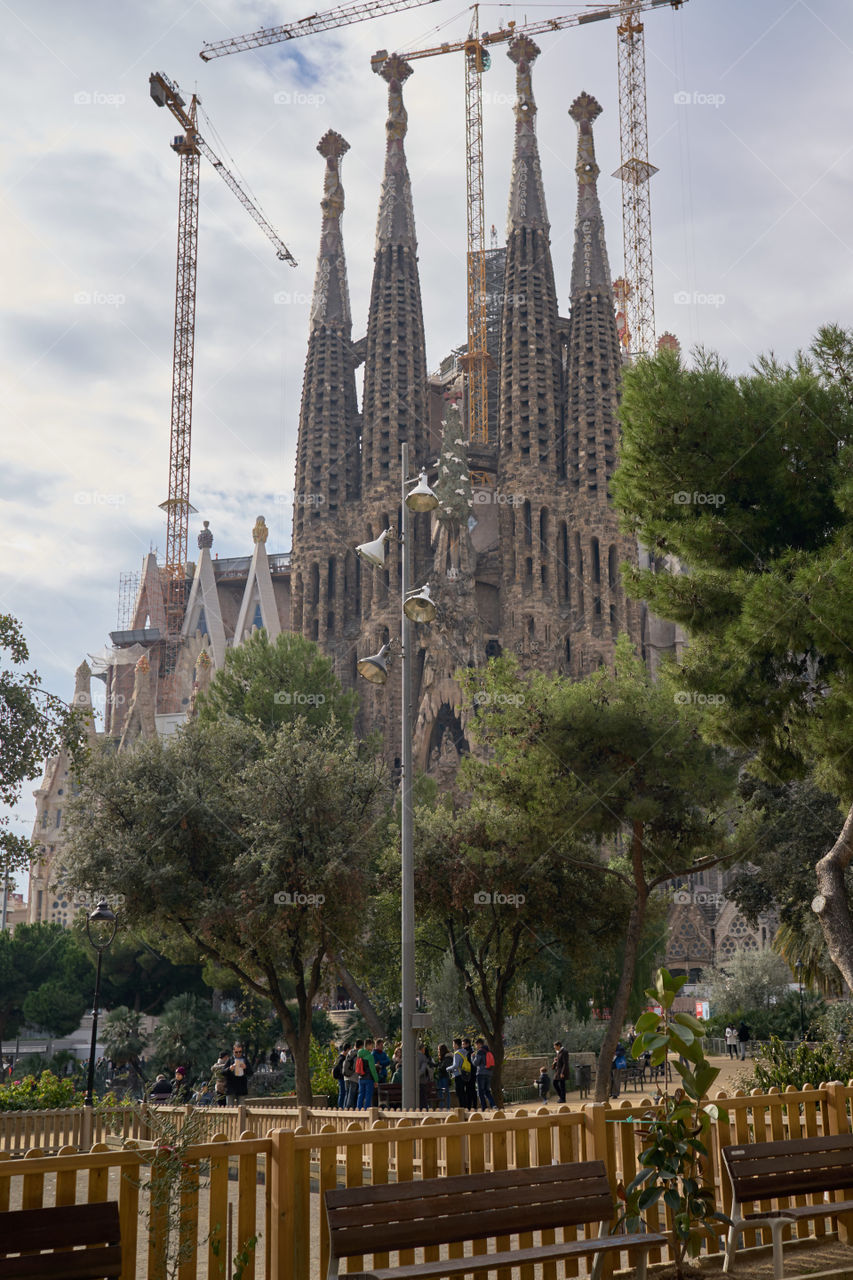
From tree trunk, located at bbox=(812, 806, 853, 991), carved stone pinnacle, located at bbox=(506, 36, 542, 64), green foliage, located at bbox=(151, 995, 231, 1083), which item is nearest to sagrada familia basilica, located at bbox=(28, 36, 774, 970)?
carved stone pinnacle, located at bbox=(506, 36, 542, 64)

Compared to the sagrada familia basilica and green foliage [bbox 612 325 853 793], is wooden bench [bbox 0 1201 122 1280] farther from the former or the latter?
the sagrada familia basilica

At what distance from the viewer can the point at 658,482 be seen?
43.7 ft

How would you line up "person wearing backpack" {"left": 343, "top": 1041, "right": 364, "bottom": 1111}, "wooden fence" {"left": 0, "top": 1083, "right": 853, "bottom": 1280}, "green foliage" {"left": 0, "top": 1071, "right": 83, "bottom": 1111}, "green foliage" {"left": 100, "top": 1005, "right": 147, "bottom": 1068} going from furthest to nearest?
"green foliage" {"left": 100, "top": 1005, "right": 147, "bottom": 1068}
"person wearing backpack" {"left": 343, "top": 1041, "right": 364, "bottom": 1111}
"green foliage" {"left": 0, "top": 1071, "right": 83, "bottom": 1111}
"wooden fence" {"left": 0, "top": 1083, "right": 853, "bottom": 1280}

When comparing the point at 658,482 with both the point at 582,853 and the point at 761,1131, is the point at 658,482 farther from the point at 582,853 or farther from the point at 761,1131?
the point at 582,853

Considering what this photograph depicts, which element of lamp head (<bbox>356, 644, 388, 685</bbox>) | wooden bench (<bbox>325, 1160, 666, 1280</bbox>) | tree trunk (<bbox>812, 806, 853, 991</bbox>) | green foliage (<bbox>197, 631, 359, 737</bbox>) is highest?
green foliage (<bbox>197, 631, 359, 737</bbox>)

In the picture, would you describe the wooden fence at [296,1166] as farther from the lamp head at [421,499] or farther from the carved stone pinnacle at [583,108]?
the carved stone pinnacle at [583,108]

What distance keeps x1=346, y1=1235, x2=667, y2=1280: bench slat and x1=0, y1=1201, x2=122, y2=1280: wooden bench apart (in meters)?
1.03

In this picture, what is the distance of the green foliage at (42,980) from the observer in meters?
45.3

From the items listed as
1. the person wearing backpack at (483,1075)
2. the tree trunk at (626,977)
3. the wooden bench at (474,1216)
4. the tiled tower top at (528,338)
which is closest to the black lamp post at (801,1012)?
the tree trunk at (626,977)

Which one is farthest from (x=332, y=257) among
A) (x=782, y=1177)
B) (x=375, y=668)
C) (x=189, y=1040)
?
(x=782, y=1177)

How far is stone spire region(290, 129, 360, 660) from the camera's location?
198 feet

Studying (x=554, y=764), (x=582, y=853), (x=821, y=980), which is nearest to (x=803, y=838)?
(x=821, y=980)

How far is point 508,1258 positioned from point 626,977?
13.9m

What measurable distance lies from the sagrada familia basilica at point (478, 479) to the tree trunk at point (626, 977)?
3397 centimetres
